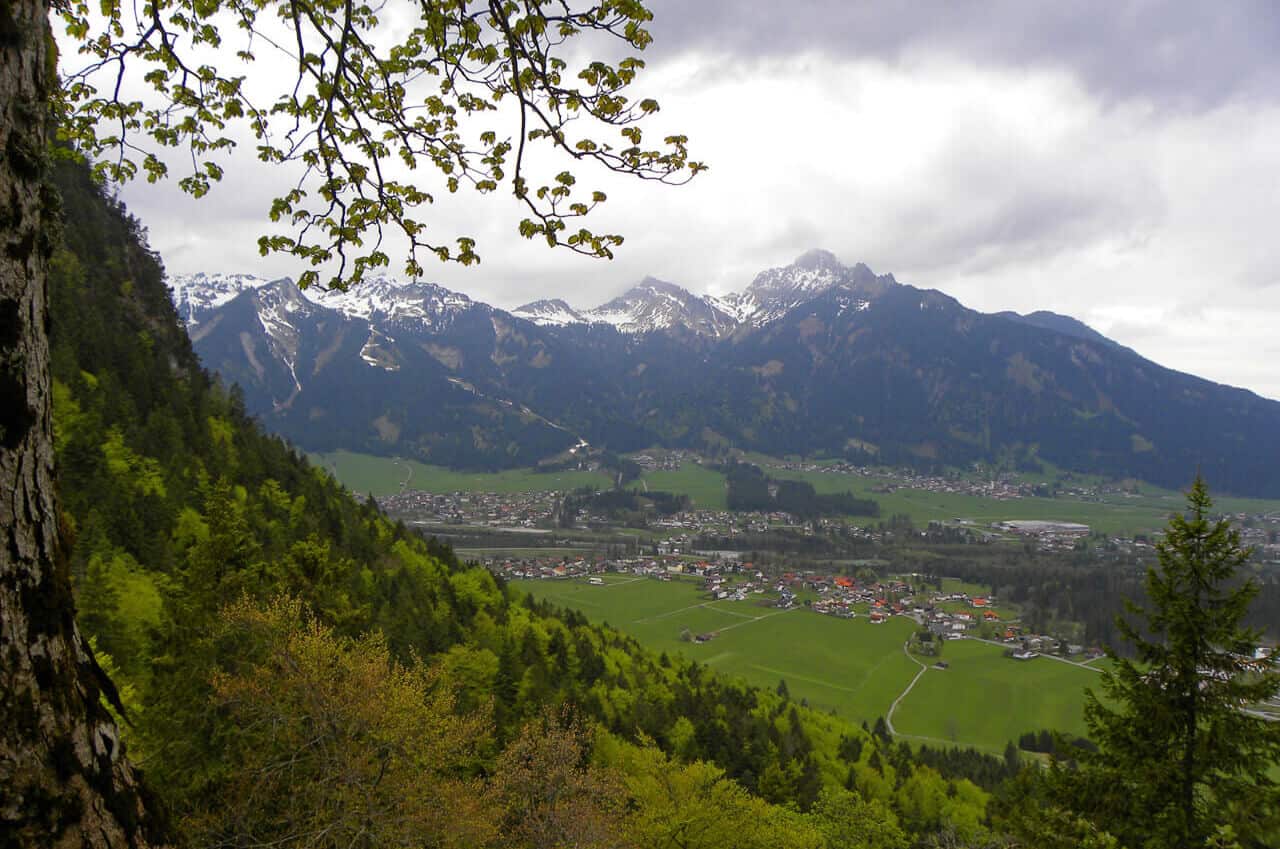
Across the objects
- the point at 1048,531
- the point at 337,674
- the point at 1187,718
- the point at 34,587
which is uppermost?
the point at 34,587

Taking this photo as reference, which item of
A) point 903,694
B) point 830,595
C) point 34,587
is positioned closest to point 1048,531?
point 830,595

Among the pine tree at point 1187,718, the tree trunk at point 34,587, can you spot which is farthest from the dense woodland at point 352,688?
the pine tree at point 1187,718

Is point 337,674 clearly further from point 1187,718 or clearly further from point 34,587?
point 1187,718

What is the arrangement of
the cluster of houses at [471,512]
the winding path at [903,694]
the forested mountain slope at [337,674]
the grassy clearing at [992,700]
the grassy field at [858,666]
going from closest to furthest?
the forested mountain slope at [337,674] → the winding path at [903,694] → the grassy clearing at [992,700] → the grassy field at [858,666] → the cluster of houses at [471,512]

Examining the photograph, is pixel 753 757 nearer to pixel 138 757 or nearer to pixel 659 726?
pixel 659 726

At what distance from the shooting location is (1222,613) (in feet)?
34.0

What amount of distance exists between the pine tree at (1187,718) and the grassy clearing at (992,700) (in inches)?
2192

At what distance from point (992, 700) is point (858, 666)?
14.5 meters

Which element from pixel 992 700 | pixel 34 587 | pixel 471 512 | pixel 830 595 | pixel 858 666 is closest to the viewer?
pixel 34 587

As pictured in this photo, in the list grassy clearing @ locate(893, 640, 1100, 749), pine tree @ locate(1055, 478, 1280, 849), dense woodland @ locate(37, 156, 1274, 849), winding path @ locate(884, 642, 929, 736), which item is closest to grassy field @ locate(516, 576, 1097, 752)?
grassy clearing @ locate(893, 640, 1100, 749)

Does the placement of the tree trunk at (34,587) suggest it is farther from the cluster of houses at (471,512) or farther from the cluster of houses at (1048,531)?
the cluster of houses at (1048,531)

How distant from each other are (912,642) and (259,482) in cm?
8071

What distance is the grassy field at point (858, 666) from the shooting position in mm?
63781

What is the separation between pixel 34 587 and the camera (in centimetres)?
239
